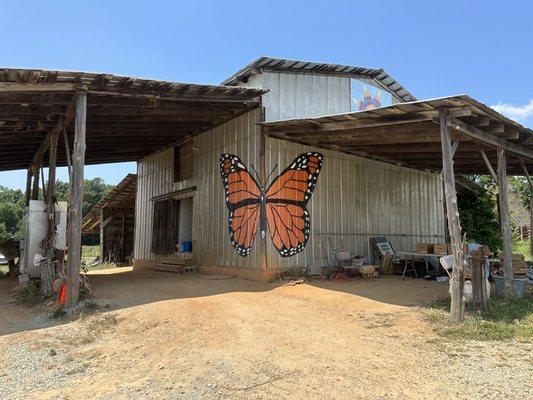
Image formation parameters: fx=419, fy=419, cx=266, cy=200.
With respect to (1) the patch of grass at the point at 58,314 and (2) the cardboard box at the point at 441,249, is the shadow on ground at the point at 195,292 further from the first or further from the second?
(2) the cardboard box at the point at 441,249

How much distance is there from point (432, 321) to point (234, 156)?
19.9ft

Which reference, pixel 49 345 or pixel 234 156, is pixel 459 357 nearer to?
pixel 49 345

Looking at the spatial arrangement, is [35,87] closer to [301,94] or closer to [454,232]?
[301,94]

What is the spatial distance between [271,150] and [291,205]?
1.32 metres

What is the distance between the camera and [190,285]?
8453 millimetres

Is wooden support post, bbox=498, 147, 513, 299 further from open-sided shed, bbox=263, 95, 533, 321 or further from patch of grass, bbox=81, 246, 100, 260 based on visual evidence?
patch of grass, bbox=81, 246, 100, 260

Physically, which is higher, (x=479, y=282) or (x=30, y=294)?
(x=479, y=282)

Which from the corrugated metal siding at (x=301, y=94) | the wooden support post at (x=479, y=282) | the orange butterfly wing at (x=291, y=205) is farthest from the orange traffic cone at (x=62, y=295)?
the wooden support post at (x=479, y=282)

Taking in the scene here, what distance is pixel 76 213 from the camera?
662cm

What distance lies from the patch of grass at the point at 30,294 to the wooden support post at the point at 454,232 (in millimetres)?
6559

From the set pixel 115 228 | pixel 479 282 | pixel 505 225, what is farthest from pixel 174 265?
pixel 115 228

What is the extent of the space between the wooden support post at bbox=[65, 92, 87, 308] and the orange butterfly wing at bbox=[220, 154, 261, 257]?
373 cm

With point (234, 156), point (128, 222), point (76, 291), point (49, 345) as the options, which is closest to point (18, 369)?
point (49, 345)

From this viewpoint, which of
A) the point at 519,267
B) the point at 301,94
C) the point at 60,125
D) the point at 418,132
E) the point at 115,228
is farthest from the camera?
Result: the point at 115,228
